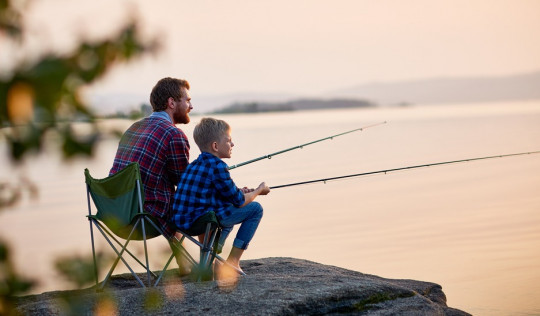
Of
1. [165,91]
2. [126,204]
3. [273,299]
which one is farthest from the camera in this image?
[165,91]

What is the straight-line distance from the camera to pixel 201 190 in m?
4.85

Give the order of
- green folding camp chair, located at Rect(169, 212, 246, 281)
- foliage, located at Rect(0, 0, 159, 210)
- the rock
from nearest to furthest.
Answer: foliage, located at Rect(0, 0, 159, 210) → the rock → green folding camp chair, located at Rect(169, 212, 246, 281)

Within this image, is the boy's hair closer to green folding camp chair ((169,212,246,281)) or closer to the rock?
green folding camp chair ((169,212,246,281))

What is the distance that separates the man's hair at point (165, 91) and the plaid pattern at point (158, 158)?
10 centimetres

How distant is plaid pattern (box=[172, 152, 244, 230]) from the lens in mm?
4816

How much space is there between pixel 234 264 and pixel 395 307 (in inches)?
42.0

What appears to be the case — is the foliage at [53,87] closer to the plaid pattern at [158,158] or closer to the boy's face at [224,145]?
the boy's face at [224,145]

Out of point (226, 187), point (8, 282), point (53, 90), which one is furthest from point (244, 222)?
point (53, 90)

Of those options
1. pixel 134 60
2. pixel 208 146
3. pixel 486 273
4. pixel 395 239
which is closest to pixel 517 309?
pixel 486 273

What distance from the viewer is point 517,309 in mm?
6020

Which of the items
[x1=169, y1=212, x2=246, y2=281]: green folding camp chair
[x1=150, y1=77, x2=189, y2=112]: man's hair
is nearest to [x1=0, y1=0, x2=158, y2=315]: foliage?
[x1=169, y1=212, x2=246, y2=281]: green folding camp chair

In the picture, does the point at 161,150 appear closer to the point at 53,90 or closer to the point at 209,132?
the point at 209,132

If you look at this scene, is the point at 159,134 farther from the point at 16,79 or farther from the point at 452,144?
the point at 452,144

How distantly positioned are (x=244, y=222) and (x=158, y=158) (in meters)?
0.62
